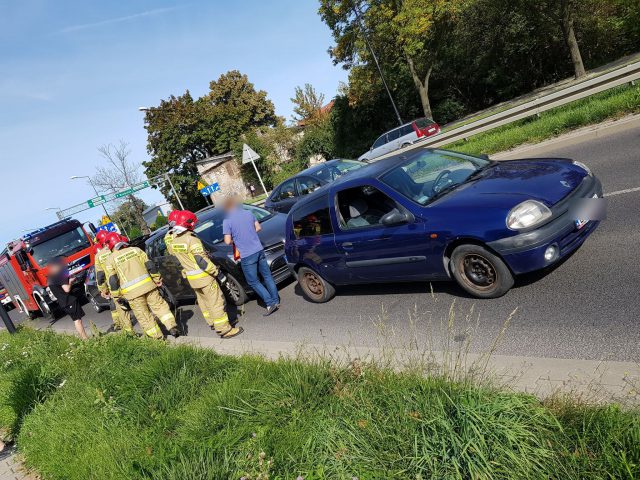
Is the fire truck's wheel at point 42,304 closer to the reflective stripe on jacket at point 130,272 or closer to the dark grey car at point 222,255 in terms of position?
the dark grey car at point 222,255

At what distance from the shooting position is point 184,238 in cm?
627

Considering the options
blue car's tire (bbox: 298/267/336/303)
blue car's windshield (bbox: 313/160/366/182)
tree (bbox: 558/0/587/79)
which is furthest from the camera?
tree (bbox: 558/0/587/79)

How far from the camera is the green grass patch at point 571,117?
9.80 metres

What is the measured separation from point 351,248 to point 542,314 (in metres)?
2.36

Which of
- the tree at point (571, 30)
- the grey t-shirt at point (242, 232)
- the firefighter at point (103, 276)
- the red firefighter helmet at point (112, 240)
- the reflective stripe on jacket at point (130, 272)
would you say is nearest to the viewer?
the grey t-shirt at point (242, 232)

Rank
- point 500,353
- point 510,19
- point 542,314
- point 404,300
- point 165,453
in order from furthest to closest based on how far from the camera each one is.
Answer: point 510,19, point 404,300, point 542,314, point 500,353, point 165,453

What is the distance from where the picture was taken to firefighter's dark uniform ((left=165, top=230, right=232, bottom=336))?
6.26 meters

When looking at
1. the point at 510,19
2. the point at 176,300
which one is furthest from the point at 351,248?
the point at 510,19

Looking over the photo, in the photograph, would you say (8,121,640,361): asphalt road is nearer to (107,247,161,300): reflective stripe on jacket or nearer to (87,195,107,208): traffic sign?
(107,247,161,300): reflective stripe on jacket

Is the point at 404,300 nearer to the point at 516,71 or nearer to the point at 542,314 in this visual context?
the point at 542,314

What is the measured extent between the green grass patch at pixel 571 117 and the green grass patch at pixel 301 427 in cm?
950

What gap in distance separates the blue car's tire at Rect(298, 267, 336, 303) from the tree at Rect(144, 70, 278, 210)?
155ft

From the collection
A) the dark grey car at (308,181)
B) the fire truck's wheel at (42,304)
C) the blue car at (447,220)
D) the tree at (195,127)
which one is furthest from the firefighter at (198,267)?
the tree at (195,127)

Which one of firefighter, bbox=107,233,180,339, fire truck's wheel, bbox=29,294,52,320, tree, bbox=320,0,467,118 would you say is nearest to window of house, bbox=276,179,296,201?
firefighter, bbox=107,233,180,339
